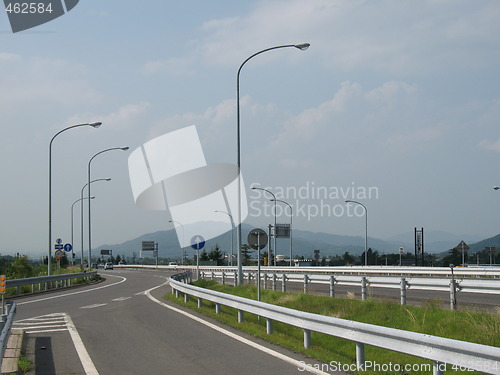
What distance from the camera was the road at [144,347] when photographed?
10.0 m

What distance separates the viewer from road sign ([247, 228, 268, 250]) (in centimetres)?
1757

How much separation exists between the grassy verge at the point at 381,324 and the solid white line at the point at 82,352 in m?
3.54

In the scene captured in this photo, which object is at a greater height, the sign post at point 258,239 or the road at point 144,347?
the sign post at point 258,239

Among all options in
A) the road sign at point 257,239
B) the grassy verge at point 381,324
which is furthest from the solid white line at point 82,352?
the road sign at point 257,239

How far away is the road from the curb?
0.69 ft

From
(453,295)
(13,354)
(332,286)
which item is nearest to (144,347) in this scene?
(13,354)

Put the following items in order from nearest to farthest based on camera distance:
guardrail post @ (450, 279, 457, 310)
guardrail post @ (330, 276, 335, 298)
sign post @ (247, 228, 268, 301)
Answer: guardrail post @ (450, 279, 457, 310), sign post @ (247, 228, 268, 301), guardrail post @ (330, 276, 335, 298)

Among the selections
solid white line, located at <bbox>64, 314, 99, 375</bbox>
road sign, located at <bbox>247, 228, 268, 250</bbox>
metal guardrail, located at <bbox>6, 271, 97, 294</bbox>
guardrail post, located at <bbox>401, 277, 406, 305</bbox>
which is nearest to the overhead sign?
metal guardrail, located at <bbox>6, 271, 97, 294</bbox>

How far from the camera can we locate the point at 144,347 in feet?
40.3

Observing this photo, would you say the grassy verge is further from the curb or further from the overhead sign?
the overhead sign

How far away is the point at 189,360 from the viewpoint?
10719 mm

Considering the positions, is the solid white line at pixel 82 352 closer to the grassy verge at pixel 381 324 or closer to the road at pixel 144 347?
the road at pixel 144 347

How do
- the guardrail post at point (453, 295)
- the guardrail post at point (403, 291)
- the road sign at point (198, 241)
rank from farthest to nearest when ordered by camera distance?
the road sign at point (198, 241) → the guardrail post at point (403, 291) → the guardrail post at point (453, 295)

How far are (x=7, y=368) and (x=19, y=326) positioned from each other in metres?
7.00
